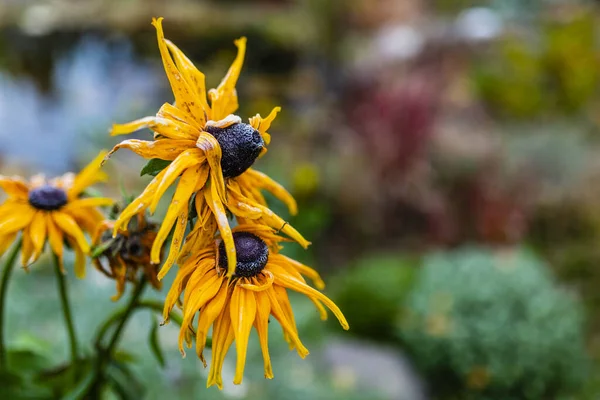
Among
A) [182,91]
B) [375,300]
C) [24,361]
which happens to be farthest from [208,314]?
[375,300]

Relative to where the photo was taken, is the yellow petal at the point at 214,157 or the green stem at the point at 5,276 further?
the green stem at the point at 5,276

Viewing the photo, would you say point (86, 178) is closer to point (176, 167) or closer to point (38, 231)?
point (38, 231)

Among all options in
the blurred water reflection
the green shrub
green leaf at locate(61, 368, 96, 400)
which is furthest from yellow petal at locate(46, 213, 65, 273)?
the blurred water reflection

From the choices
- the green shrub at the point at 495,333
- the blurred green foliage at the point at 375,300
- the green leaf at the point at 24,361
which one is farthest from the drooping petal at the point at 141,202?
the blurred green foliage at the point at 375,300

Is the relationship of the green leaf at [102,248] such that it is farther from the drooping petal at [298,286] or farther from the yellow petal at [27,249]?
the drooping petal at [298,286]

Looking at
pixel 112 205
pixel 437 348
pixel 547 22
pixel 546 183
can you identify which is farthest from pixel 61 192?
pixel 547 22

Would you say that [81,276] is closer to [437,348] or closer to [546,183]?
[437,348]
